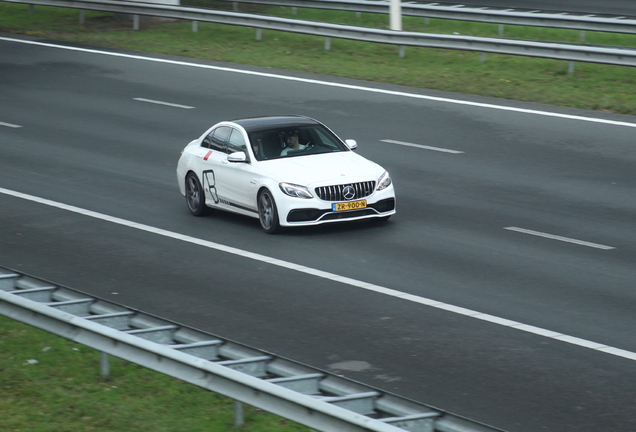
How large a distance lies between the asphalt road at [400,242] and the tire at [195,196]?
23 centimetres

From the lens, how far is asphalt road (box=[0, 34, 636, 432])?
9070 mm

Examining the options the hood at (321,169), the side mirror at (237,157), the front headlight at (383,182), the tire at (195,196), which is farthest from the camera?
the tire at (195,196)

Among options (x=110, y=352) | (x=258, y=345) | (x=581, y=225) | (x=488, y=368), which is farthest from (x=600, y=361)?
(x=581, y=225)

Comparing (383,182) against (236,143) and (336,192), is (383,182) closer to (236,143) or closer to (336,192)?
(336,192)

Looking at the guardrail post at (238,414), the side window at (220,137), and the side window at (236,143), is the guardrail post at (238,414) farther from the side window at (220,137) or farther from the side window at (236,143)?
the side window at (220,137)

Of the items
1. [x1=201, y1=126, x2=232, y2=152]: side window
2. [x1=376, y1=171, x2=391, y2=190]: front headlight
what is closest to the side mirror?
[x1=201, y1=126, x2=232, y2=152]: side window

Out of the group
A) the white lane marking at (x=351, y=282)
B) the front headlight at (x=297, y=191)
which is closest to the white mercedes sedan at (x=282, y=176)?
the front headlight at (x=297, y=191)

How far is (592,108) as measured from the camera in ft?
70.8

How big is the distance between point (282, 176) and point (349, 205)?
1.02 m

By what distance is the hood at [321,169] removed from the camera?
1427 cm

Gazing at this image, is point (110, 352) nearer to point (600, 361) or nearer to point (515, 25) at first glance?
point (600, 361)

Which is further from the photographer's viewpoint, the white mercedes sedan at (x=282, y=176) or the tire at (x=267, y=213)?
the tire at (x=267, y=213)

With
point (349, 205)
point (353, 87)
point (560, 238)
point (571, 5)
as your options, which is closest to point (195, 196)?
point (349, 205)

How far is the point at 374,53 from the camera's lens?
28.4m
